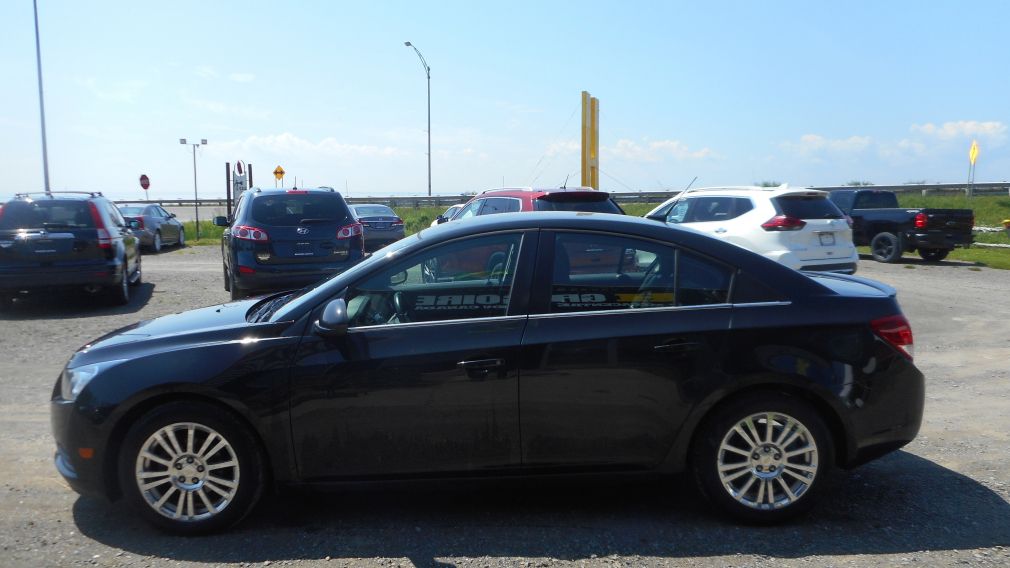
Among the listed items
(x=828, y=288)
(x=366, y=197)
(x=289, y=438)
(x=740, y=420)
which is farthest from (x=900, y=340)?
(x=366, y=197)

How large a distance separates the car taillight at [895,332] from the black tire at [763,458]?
0.56m

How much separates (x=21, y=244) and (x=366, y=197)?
38464mm

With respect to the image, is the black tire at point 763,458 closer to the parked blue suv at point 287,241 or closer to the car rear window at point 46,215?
the parked blue suv at point 287,241

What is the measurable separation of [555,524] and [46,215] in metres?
10.2

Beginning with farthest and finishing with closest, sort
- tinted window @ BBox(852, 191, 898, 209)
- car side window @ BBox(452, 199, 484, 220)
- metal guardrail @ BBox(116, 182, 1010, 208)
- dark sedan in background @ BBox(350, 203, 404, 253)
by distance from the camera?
metal guardrail @ BBox(116, 182, 1010, 208) < dark sedan in background @ BBox(350, 203, 404, 253) < tinted window @ BBox(852, 191, 898, 209) < car side window @ BBox(452, 199, 484, 220)

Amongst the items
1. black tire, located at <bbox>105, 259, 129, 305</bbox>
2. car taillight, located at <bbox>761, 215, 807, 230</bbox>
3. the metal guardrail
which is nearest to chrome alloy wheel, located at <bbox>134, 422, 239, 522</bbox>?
black tire, located at <bbox>105, 259, 129, 305</bbox>

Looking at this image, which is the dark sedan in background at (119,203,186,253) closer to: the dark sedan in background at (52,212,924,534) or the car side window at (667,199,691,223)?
the car side window at (667,199,691,223)

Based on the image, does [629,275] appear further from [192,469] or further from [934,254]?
[934,254]

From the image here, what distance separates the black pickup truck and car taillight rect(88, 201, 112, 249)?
1671 cm

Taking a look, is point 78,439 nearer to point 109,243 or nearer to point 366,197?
point 109,243

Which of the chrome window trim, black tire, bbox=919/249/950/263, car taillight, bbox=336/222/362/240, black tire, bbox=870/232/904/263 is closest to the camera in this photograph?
Answer: the chrome window trim

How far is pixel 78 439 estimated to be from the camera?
4039mm

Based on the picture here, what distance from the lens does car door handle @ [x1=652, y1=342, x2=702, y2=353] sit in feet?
13.4

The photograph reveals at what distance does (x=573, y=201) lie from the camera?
1010 centimetres
